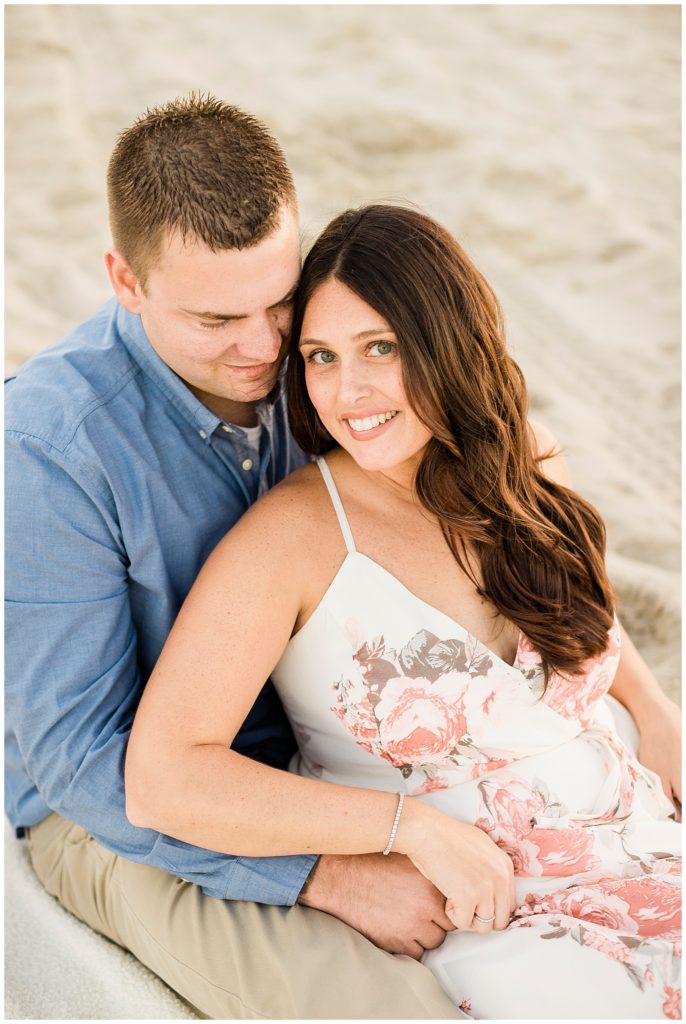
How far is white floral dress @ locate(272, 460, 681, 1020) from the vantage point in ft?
6.26

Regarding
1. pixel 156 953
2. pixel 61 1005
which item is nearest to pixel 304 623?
pixel 156 953

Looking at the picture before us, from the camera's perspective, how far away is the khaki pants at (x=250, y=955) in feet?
6.24

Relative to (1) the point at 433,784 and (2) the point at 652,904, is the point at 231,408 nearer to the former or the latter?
(1) the point at 433,784

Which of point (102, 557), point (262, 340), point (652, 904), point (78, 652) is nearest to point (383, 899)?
point (652, 904)

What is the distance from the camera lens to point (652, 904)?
1.97 m

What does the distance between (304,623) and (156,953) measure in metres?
0.76

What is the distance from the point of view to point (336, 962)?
195cm

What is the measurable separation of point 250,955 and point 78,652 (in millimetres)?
687

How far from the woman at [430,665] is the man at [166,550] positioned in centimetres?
11

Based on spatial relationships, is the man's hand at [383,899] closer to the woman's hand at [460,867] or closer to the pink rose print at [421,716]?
the woman's hand at [460,867]

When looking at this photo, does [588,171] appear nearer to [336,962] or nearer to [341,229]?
[341,229]

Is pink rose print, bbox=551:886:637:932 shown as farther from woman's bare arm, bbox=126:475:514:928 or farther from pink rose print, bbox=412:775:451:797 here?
pink rose print, bbox=412:775:451:797

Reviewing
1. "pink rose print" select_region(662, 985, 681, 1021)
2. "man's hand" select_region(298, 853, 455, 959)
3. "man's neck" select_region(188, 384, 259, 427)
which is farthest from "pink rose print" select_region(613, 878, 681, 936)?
"man's neck" select_region(188, 384, 259, 427)

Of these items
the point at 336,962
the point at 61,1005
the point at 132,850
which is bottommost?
the point at 61,1005
